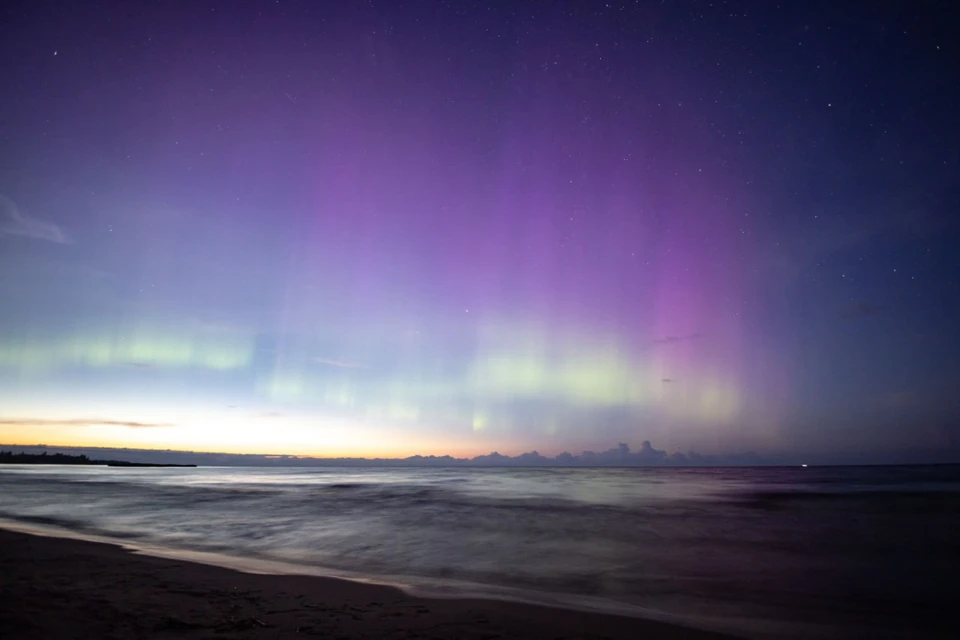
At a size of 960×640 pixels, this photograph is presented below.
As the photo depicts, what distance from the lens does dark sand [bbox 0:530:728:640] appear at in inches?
201

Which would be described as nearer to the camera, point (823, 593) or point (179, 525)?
point (823, 593)

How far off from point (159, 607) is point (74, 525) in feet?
45.5

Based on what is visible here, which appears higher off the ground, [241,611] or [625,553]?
[241,611]

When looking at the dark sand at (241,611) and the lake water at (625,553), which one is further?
the lake water at (625,553)

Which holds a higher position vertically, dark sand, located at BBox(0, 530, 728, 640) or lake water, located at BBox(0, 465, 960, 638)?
dark sand, located at BBox(0, 530, 728, 640)

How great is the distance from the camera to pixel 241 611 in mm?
5793

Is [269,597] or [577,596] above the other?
[269,597]

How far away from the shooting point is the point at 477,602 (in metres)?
7.11

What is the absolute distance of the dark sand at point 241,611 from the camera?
5.10 meters

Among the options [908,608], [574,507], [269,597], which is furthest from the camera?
[574,507]

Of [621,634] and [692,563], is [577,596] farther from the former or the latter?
[692,563]

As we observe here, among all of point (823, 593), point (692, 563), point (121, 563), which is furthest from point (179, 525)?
point (823, 593)

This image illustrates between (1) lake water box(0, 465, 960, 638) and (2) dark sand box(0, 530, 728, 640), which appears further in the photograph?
(1) lake water box(0, 465, 960, 638)

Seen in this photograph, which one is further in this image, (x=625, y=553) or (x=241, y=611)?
(x=625, y=553)
